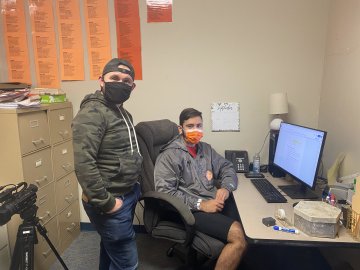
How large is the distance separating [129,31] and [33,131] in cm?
110

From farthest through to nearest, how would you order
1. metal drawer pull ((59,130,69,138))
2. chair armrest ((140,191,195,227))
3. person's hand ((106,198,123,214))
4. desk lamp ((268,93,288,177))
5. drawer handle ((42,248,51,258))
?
metal drawer pull ((59,130,69,138)) → desk lamp ((268,93,288,177)) → drawer handle ((42,248,51,258)) → chair armrest ((140,191,195,227)) → person's hand ((106,198,123,214))

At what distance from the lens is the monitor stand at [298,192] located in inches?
67.9

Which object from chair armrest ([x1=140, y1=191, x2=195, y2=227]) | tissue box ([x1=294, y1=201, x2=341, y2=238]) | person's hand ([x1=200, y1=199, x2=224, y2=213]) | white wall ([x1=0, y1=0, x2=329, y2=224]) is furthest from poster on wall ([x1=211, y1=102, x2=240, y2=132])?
tissue box ([x1=294, y1=201, x2=341, y2=238])

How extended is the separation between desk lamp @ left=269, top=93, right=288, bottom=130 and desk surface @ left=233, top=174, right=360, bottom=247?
1.61ft

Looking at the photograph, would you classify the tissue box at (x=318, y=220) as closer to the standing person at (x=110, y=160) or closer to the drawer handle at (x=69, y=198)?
the standing person at (x=110, y=160)

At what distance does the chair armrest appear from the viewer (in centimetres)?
158

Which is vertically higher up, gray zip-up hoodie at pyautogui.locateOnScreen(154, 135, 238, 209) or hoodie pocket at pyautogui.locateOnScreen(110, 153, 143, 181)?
hoodie pocket at pyautogui.locateOnScreen(110, 153, 143, 181)

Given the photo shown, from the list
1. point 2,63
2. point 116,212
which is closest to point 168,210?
point 116,212

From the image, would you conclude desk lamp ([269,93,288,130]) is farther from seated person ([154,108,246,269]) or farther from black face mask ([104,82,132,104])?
black face mask ([104,82,132,104])

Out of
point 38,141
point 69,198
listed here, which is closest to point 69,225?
point 69,198

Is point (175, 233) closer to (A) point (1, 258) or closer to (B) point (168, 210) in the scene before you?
(B) point (168, 210)

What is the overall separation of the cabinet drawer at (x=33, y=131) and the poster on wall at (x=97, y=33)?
633 mm

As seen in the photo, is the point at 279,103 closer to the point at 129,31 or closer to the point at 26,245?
the point at 129,31

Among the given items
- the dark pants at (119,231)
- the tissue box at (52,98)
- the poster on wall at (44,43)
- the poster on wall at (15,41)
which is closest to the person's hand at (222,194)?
the dark pants at (119,231)
